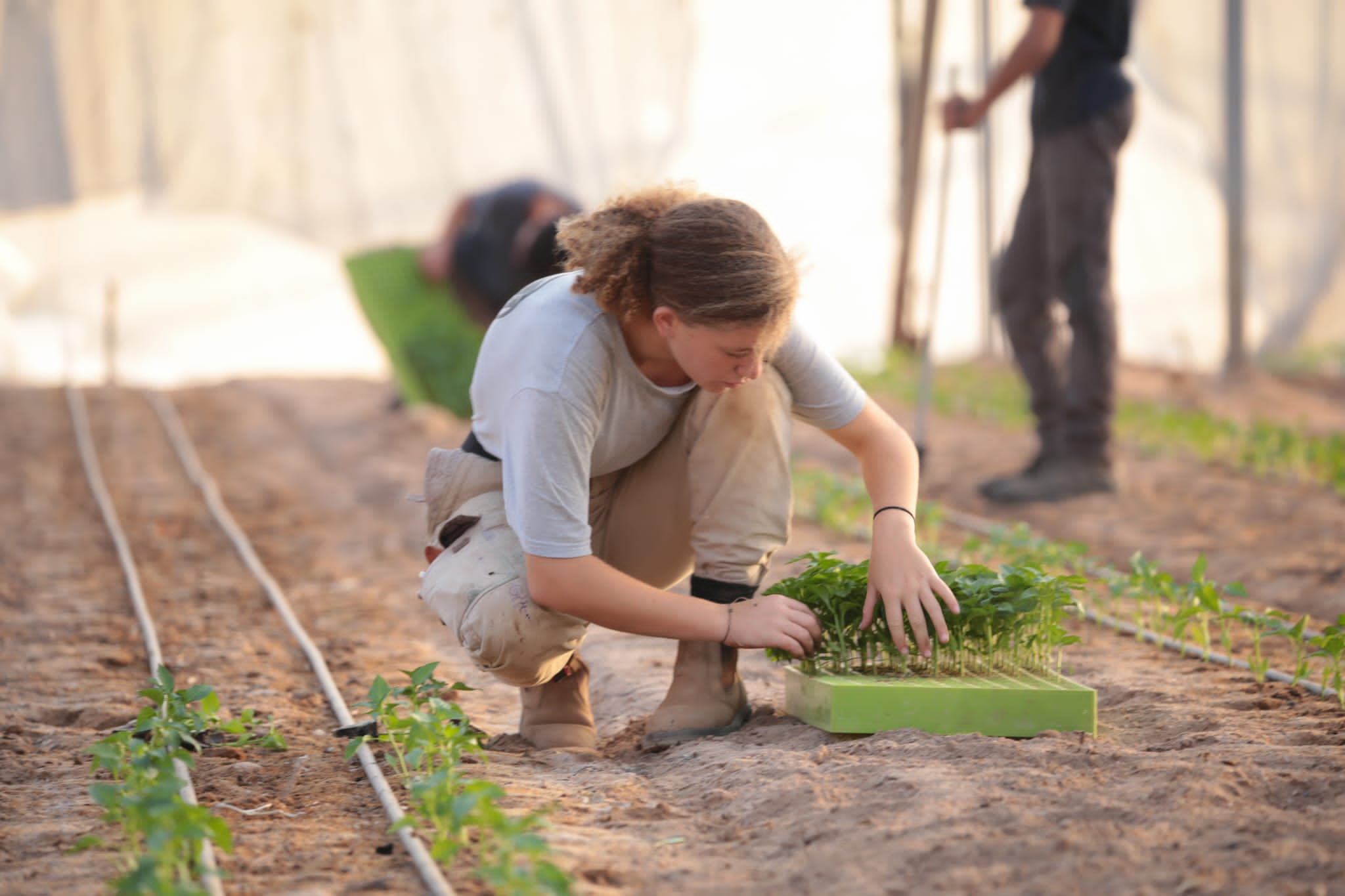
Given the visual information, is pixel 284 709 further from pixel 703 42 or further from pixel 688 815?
pixel 703 42

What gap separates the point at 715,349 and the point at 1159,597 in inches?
69.6

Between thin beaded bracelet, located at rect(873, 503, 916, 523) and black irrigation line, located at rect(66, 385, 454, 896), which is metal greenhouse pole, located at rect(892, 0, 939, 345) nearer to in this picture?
black irrigation line, located at rect(66, 385, 454, 896)

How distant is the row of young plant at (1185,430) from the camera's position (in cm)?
515

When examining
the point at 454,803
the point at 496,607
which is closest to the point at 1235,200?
the point at 496,607

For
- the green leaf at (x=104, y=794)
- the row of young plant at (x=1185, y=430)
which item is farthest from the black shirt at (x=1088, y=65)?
the green leaf at (x=104, y=794)

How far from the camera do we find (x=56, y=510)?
210 inches

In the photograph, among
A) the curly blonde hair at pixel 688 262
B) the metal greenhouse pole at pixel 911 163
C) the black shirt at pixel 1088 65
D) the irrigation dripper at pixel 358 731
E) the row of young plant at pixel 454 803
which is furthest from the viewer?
the metal greenhouse pole at pixel 911 163

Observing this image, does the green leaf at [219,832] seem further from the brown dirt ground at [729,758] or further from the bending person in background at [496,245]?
the bending person in background at [496,245]

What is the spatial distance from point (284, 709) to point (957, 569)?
144 centimetres

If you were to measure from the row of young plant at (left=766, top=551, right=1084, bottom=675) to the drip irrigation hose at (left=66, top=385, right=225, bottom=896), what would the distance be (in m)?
1.02

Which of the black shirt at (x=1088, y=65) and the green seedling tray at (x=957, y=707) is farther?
the black shirt at (x=1088, y=65)

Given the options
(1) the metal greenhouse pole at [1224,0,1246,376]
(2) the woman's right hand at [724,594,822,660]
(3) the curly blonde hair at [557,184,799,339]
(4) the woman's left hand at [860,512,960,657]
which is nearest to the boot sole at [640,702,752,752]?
(2) the woman's right hand at [724,594,822,660]

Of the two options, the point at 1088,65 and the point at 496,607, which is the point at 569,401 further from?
the point at 1088,65

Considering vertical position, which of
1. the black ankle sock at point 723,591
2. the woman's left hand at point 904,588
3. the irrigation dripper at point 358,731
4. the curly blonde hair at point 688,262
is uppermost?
the curly blonde hair at point 688,262
